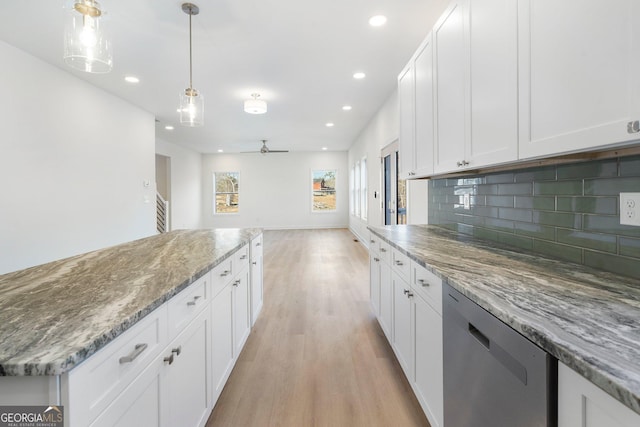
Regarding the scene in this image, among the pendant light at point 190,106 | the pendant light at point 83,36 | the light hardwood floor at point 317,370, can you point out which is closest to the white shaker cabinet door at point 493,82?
the light hardwood floor at point 317,370

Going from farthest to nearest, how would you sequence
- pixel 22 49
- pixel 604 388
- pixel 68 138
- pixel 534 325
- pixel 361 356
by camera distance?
pixel 68 138, pixel 22 49, pixel 361 356, pixel 534 325, pixel 604 388

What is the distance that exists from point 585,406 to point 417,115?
2.17 metres

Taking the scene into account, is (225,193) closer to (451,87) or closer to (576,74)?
(451,87)

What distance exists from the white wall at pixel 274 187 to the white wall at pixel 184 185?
423 mm

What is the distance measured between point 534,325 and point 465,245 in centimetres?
117

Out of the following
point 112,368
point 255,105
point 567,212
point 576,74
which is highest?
point 255,105

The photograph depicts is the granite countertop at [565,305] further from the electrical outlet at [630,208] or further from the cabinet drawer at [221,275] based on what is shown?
the cabinet drawer at [221,275]

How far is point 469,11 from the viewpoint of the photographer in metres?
1.60

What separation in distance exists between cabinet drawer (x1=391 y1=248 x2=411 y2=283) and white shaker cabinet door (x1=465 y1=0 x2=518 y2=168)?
2.15ft

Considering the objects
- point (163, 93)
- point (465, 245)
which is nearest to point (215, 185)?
point (163, 93)

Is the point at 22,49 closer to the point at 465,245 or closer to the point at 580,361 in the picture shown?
the point at 465,245

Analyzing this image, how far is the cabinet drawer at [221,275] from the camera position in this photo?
1602 millimetres

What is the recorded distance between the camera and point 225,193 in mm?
11086

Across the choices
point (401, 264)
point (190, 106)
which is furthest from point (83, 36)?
point (401, 264)
